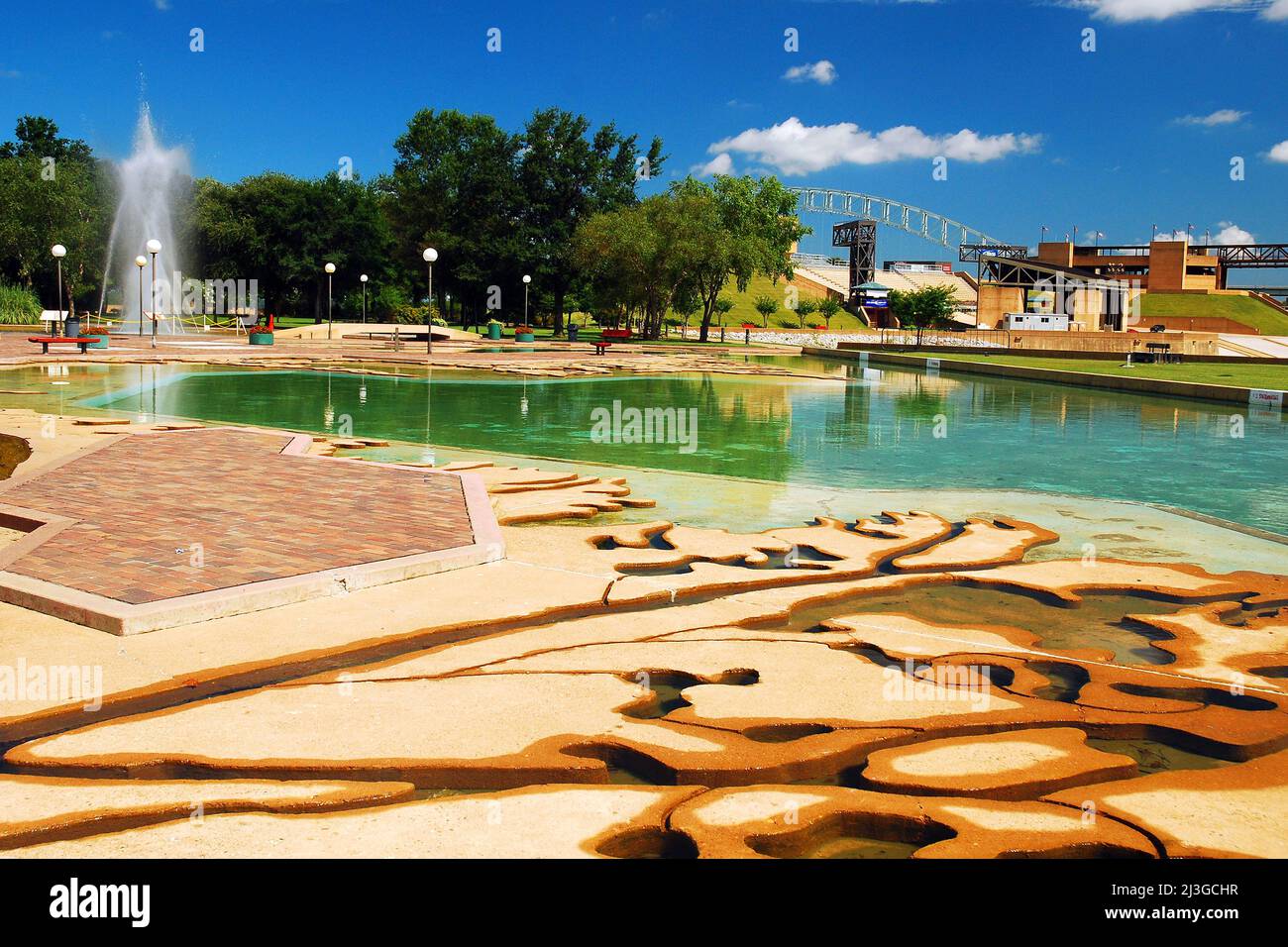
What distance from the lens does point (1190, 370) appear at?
3747 centimetres

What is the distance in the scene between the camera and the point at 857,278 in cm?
12000

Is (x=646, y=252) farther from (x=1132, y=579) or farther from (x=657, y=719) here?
(x=657, y=719)

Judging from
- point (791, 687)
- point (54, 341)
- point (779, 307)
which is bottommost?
point (791, 687)

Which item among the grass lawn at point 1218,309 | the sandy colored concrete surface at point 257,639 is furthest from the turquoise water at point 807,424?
the grass lawn at point 1218,309

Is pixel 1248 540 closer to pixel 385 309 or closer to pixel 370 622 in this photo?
pixel 370 622

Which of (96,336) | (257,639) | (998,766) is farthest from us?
(96,336)

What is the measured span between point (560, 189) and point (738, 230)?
11.9 m

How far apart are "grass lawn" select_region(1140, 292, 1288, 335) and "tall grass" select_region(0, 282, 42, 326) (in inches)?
3045

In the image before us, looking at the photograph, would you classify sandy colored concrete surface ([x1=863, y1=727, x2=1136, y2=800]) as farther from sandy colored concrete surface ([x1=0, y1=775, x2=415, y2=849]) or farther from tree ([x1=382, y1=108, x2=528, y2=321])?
tree ([x1=382, y1=108, x2=528, y2=321])

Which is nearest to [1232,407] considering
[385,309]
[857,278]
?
[385,309]

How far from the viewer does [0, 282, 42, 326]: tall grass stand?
53562 mm

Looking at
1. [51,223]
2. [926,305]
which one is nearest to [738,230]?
[926,305]

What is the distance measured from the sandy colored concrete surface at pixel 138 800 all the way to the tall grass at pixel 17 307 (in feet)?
189

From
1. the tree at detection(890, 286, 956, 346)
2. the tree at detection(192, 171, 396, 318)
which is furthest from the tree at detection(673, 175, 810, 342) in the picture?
the tree at detection(192, 171, 396, 318)
